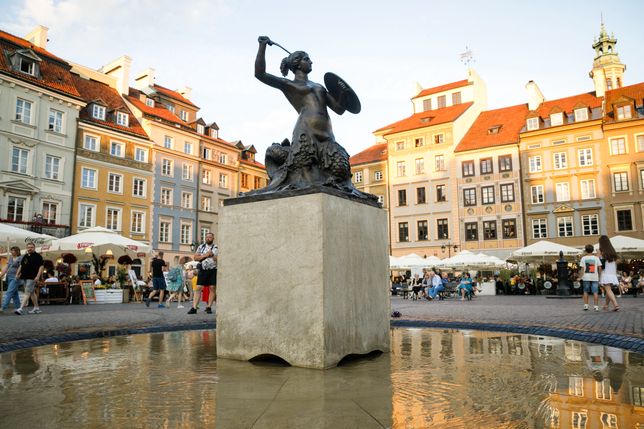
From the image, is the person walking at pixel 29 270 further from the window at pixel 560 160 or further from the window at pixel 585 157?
the window at pixel 585 157

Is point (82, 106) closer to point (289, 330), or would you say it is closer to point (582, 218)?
point (289, 330)

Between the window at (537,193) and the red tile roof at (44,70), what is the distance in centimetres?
3739

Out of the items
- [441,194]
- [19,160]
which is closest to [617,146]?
[441,194]

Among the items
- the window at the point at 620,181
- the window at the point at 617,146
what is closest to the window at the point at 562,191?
the window at the point at 620,181

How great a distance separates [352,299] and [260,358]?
1.07 metres

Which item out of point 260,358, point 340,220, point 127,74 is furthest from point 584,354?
point 127,74

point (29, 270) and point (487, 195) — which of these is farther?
point (487, 195)

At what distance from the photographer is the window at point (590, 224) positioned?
38688 mm

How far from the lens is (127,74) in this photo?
43.2 metres

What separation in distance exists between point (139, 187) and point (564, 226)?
35.8 meters

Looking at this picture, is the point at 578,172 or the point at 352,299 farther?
the point at 578,172

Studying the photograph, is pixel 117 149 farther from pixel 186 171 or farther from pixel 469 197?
pixel 469 197

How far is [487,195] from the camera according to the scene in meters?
43.5

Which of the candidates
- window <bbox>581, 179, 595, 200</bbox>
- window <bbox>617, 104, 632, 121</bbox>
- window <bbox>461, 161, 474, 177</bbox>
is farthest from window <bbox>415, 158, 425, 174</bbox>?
window <bbox>617, 104, 632, 121</bbox>
